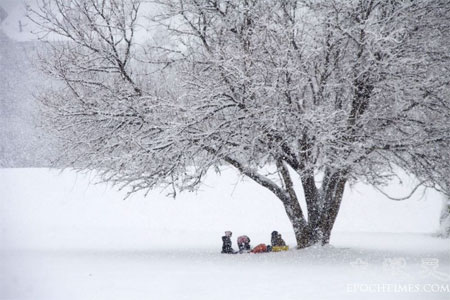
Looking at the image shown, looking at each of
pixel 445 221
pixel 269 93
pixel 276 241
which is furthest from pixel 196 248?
pixel 445 221

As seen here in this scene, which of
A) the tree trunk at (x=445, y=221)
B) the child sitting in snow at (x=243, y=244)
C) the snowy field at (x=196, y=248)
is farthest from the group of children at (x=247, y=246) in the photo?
the tree trunk at (x=445, y=221)

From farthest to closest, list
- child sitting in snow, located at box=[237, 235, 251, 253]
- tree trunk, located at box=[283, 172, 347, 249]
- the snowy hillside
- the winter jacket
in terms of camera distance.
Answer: the snowy hillside → child sitting in snow, located at box=[237, 235, 251, 253] → the winter jacket → tree trunk, located at box=[283, 172, 347, 249]

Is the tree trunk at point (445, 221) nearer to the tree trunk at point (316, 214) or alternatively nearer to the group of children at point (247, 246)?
the tree trunk at point (316, 214)

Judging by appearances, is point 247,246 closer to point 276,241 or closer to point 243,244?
point 243,244

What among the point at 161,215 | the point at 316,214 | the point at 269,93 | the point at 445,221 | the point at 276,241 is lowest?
the point at 276,241

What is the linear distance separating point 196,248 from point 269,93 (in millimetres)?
5370

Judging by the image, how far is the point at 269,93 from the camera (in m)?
9.91

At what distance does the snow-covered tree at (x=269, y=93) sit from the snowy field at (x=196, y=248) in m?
0.98

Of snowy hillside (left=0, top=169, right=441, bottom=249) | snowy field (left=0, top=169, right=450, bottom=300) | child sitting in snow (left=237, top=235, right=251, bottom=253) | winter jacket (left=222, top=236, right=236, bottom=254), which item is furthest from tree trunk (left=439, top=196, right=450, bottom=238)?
winter jacket (left=222, top=236, right=236, bottom=254)

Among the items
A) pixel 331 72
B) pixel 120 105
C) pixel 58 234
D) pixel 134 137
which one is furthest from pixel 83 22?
pixel 58 234

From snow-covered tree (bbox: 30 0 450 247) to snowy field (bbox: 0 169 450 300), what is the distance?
3.23 feet

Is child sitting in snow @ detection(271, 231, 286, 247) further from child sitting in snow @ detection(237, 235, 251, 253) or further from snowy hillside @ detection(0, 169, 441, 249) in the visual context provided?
snowy hillside @ detection(0, 169, 441, 249)

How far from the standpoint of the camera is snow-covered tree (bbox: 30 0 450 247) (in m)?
9.96

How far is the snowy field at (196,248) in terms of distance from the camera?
7.51 metres
